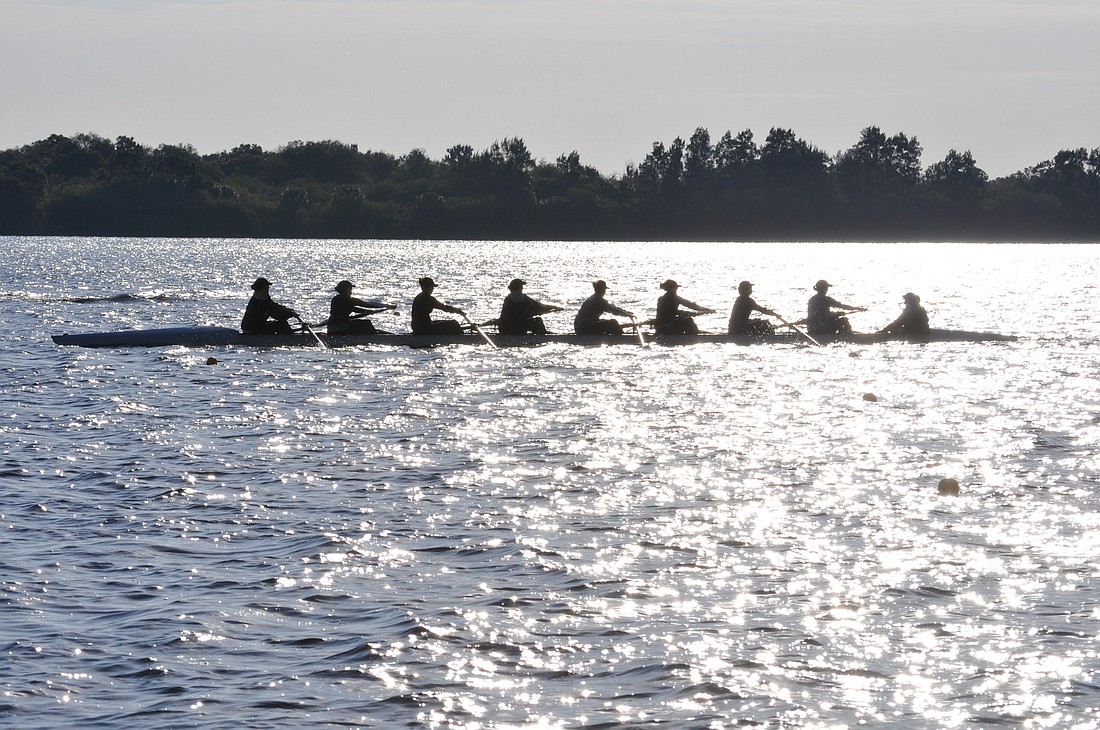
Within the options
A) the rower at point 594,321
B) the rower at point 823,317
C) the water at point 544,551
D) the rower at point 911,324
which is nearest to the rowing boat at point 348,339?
the rower at point 594,321

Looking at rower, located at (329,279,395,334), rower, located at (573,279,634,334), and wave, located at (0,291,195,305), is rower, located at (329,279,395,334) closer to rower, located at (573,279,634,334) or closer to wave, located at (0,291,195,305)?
rower, located at (573,279,634,334)

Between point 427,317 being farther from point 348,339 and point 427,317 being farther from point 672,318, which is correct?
point 672,318

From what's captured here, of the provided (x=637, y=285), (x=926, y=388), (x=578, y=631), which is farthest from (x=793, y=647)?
(x=637, y=285)

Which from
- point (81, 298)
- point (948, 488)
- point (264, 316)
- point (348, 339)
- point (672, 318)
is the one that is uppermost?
point (672, 318)

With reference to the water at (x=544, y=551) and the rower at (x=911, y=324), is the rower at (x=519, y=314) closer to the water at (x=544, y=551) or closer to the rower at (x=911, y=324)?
the water at (x=544, y=551)

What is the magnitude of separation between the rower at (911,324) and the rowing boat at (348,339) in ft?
6.32

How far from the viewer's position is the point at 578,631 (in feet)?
34.6

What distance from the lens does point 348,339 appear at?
101ft

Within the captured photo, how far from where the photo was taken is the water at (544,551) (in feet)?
30.3

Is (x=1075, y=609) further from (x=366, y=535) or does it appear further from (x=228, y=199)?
(x=228, y=199)

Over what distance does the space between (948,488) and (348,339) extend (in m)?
17.6

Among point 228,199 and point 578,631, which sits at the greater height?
point 228,199

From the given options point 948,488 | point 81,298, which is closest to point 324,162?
point 81,298

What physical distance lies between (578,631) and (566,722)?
1.85 meters
